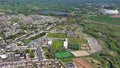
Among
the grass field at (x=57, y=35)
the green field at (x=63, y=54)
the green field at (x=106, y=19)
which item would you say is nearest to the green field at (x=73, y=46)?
the green field at (x=63, y=54)

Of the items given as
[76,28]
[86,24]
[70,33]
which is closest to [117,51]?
[70,33]

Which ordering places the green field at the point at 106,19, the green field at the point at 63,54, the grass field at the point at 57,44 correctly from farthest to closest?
the green field at the point at 106,19
the grass field at the point at 57,44
the green field at the point at 63,54

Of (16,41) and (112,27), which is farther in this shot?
(112,27)

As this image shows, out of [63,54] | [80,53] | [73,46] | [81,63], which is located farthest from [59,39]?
[81,63]

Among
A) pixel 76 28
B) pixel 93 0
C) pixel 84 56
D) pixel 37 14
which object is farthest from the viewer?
pixel 93 0

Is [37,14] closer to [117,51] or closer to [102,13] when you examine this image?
[102,13]

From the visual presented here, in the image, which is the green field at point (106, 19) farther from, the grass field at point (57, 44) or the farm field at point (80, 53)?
the farm field at point (80, 53)

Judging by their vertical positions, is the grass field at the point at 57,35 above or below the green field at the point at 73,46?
above

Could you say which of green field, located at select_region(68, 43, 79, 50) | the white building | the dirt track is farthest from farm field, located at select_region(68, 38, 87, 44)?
the white building
